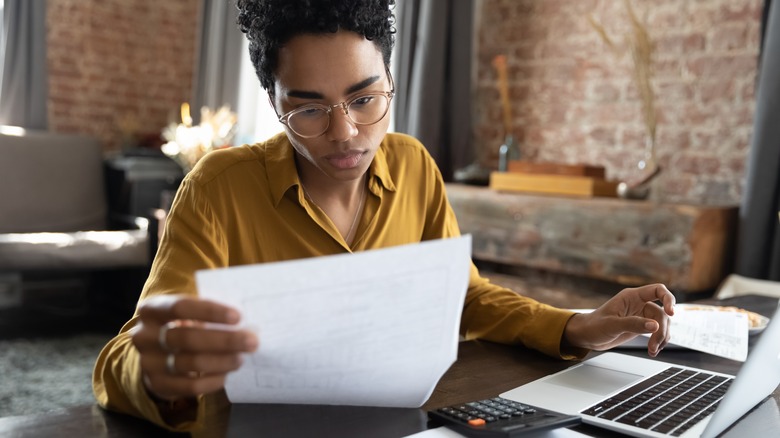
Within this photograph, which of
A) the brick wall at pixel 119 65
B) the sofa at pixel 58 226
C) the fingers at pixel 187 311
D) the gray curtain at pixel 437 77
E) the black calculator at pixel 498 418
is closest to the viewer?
the fingers at pixel 187 311

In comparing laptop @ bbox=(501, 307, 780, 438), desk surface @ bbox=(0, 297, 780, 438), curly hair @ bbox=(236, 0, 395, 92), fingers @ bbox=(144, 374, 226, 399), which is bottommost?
desk surface @ bbox=(0, 297, 780, 438)

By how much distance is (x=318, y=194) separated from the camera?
1.27 meters

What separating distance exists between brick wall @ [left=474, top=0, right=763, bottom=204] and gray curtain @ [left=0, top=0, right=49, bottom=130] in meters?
2.42

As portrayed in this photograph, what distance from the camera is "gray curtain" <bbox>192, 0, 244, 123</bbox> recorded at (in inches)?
179

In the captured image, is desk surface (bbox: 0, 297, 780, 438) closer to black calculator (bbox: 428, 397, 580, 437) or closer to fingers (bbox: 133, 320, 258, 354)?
black calculator (bbox: 428, 397, 580, 437)

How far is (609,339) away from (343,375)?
507 millimetres

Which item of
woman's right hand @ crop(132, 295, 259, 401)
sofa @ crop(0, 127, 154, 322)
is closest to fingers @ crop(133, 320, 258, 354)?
woman's right hand @ crop(132, 295, 259, 401)

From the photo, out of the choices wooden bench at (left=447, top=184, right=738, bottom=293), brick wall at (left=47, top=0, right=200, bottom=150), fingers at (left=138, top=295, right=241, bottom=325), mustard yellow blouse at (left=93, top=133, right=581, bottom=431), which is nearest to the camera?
fingers at (left=138, top=295, right=241, bottom=325)

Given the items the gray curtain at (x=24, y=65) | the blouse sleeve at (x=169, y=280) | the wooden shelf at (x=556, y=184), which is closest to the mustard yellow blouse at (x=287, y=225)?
the blouse sleeve at (x=169, y=280)

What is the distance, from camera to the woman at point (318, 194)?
3.52 feet

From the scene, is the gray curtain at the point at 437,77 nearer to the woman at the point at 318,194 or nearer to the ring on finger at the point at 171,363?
the woman at the point at 318,194

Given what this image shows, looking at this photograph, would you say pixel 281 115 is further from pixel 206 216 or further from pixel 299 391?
pixel 299 391

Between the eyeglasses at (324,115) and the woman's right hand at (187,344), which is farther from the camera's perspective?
the eyeglasses at (324,115)

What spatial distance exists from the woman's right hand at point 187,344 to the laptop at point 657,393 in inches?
16.0
